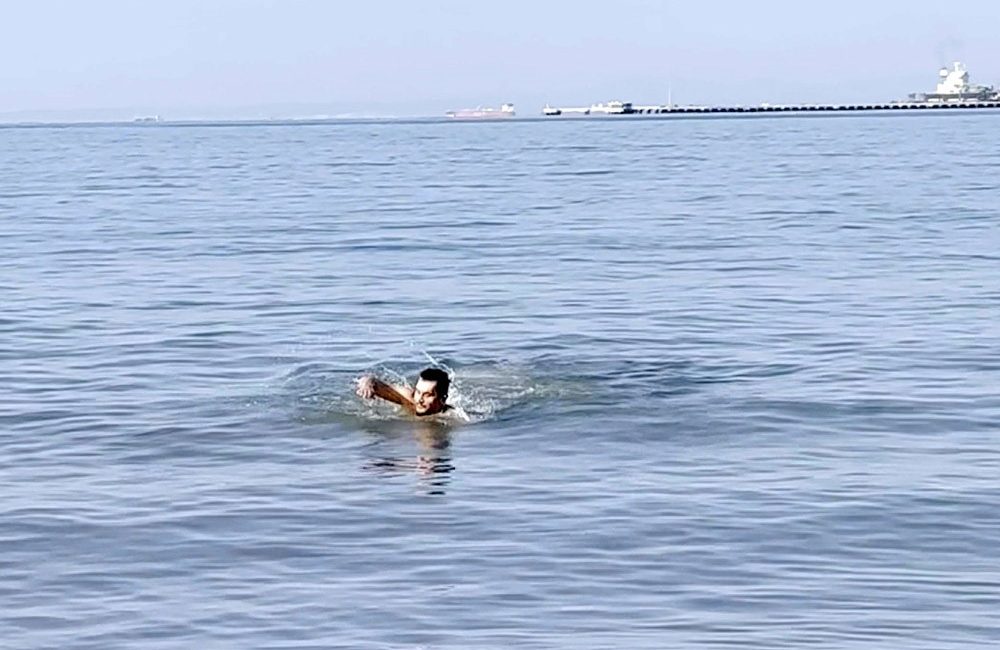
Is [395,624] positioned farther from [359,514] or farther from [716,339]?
[716,339]

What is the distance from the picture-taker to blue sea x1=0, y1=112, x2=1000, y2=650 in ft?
40.3

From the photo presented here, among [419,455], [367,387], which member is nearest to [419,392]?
[367,387]

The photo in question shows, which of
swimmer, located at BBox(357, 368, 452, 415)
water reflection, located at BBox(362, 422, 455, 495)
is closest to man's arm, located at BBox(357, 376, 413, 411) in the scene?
swimmer, located at BBox(357, 368, 452, 415)

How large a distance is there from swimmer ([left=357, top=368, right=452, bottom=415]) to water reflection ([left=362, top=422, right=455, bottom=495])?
0.18 meters

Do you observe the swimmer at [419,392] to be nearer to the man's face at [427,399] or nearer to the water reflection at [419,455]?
the man's face at [427,399]

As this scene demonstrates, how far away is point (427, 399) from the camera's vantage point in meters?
18.8

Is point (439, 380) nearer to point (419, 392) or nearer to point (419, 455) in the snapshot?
point (419, 392)

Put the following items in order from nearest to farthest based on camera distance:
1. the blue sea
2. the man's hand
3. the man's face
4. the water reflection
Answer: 1. the blue sea
2. the water reflection
3. the man's face
4. the man's hand

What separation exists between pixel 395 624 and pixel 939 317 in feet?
53.5

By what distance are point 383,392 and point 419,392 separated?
76 centimetres

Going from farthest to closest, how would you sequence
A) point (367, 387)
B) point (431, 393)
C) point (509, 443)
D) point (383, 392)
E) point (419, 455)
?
point (383, 392) < point (367, 387) < point (431, 393) < point (509, 443) < point (419, 455)

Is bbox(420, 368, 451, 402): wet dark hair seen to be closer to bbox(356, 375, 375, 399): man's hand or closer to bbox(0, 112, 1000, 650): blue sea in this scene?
bbox(0, 112, 1000, 650): blue sea

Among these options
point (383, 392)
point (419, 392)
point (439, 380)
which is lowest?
point (383, 392)

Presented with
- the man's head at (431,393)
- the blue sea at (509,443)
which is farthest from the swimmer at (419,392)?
the blue sea at (509,443)
